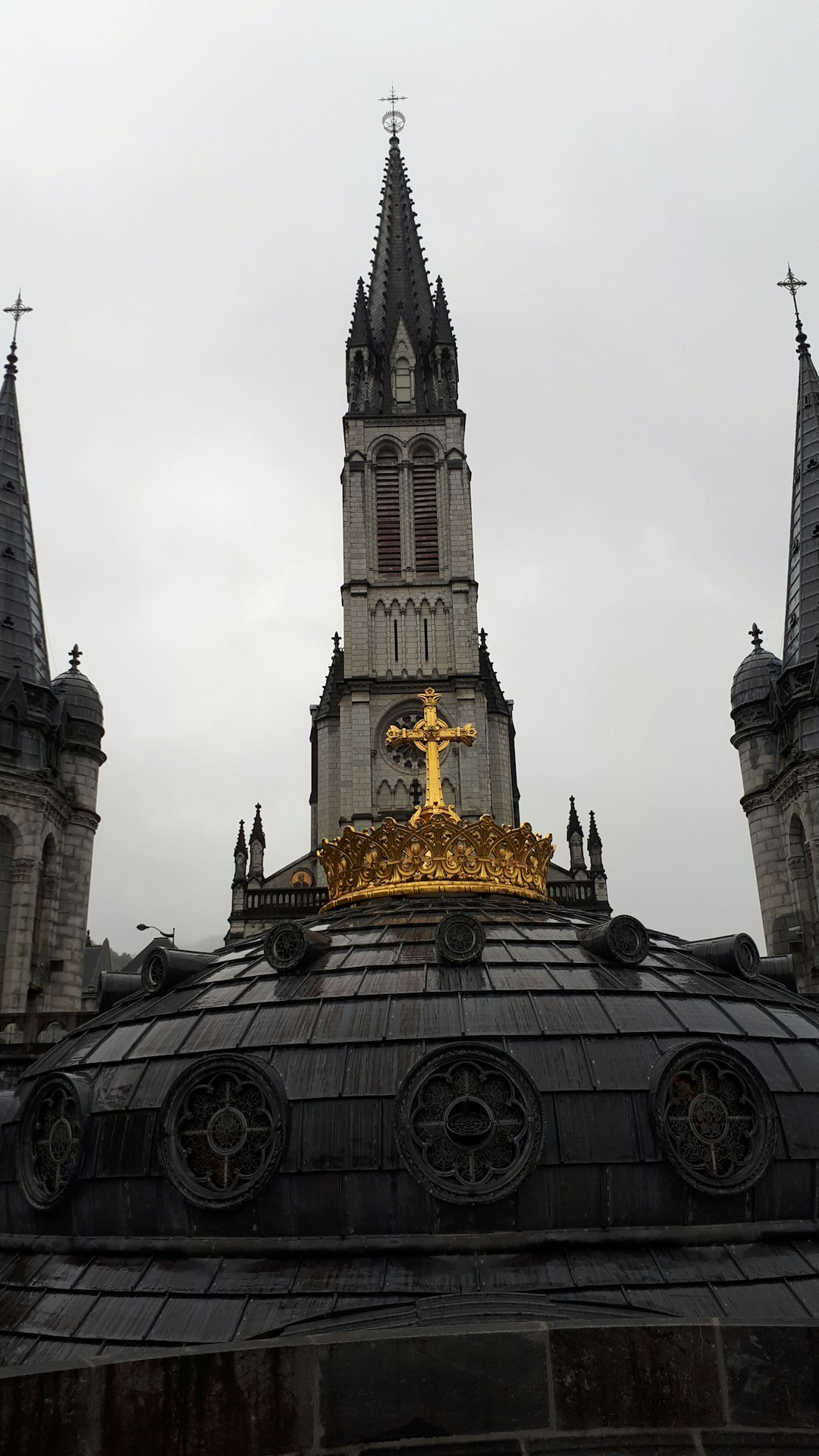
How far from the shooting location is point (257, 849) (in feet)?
220

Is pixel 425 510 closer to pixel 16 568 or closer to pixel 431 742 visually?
pixel 16 568

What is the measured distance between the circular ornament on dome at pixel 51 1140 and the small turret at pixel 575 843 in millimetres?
57695

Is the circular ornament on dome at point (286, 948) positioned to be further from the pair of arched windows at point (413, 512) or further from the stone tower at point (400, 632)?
the pair of arched windows at point (413, 512)

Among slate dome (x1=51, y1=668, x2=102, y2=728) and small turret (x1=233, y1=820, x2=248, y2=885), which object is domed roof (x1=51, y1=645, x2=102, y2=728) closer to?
slate dome (x1=51, y1=668, x2=102, y2=728)

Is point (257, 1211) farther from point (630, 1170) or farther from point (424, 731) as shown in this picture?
point (424, 731)

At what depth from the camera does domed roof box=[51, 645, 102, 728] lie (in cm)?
3912

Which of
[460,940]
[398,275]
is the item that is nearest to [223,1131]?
[460,940]

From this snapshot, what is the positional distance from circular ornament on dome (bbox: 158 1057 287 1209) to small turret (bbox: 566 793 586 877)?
2301 inches

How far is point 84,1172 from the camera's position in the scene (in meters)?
9.58

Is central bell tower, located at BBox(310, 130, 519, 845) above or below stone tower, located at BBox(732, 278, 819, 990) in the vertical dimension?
above

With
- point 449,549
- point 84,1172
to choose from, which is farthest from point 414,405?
point 84,1172

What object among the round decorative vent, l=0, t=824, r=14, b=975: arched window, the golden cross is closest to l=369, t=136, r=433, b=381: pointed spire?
l=0, t=824, r=14, b=975: arched window

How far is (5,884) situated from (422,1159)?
29.6m

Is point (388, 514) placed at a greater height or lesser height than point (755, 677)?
greater
